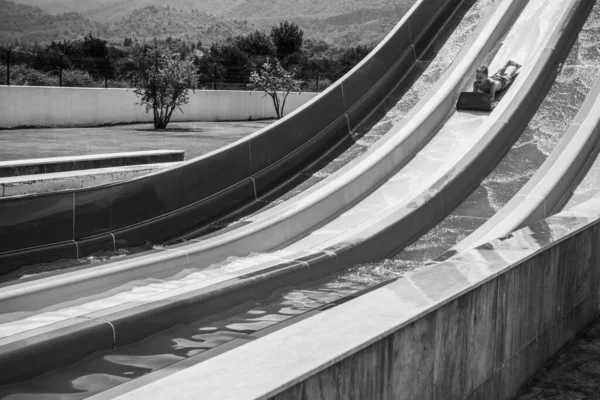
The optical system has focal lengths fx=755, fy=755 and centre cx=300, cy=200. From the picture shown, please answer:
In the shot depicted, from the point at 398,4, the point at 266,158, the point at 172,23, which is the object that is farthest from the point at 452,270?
the point at 398,4

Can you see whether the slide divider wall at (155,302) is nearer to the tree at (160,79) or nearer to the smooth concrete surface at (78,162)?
the smooth concrete surface at (78,162)

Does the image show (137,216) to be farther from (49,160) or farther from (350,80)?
(350,80)

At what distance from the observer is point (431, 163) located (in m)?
8.59

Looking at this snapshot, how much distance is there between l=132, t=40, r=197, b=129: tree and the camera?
18.4 meters

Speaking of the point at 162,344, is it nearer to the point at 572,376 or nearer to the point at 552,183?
the point at 572,376

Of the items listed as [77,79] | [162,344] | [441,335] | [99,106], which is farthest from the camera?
[77,79]

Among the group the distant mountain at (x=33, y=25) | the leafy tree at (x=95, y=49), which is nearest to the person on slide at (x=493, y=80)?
the leafy tree at (x=95, y=49)

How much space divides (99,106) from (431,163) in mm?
12987

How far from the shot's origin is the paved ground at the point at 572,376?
368 centimetres

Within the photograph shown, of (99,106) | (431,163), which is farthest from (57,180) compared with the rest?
(99,106)

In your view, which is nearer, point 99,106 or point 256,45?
point 99,106

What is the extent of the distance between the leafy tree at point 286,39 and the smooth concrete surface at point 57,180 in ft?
165

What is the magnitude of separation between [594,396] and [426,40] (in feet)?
29.1

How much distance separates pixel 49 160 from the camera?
8.46 metres
